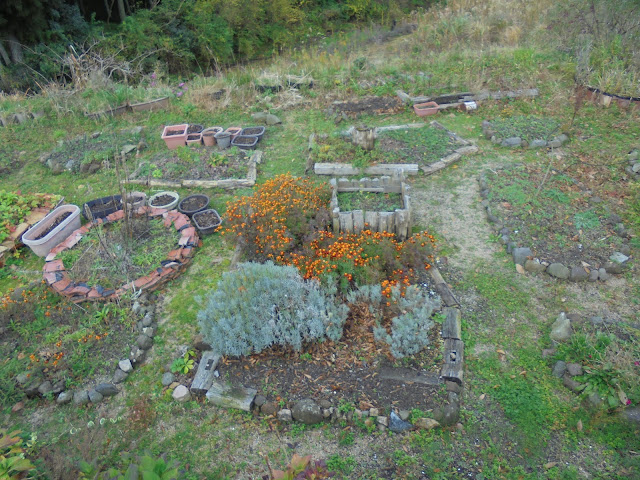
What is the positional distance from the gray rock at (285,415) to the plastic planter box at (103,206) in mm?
4329

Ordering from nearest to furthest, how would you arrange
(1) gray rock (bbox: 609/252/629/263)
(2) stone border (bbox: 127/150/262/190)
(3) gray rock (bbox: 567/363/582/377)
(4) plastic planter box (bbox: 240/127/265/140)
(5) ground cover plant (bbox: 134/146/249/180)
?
(3) gray rock (bbox: 567/363/582/377) < (1) gray rock (bbox: 609/252/629/263) < (2) stone border (bbox: 127/150/262/190) < (5) ground cover plant (bbox: 134/146/249/180) < (4) plastic planter box (bbox: 240/127/265/140)

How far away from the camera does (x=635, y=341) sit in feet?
14.0

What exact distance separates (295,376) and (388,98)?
733 centimetres

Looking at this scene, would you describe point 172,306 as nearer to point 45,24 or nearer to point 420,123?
point 420,123

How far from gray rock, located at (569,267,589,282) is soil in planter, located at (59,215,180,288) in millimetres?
5232

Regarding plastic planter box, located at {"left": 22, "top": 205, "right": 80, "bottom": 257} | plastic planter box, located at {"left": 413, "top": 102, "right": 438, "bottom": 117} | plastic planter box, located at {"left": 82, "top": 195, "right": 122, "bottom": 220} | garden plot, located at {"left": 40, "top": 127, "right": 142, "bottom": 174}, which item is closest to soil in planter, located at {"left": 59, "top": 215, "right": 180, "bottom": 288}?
plastic planter box, located at {"left": 82, "top": 195, "right": 122, "bottom": 220}

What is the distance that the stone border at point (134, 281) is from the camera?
5207 millimetres

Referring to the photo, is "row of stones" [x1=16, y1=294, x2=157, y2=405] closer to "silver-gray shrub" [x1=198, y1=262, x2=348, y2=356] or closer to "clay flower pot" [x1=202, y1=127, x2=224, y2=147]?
"silver-gray shrub" [x1=198, y1=262, x2=348, y2=356]

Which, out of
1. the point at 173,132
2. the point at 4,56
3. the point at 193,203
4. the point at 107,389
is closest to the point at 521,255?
the point at 193,203

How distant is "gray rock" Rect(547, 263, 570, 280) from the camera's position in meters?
5.18

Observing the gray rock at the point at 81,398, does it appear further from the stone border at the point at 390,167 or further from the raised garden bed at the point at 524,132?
the raised garden bed at the point at 524,132

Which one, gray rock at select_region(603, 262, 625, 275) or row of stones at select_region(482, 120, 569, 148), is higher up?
row of stones at select_region(482, 120, 569, 148)

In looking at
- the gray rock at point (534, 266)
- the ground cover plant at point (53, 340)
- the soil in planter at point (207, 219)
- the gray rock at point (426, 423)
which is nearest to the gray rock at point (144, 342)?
the ground cover plant at point (53, 340)

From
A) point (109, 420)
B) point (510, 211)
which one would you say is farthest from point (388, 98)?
point (109, 420)
